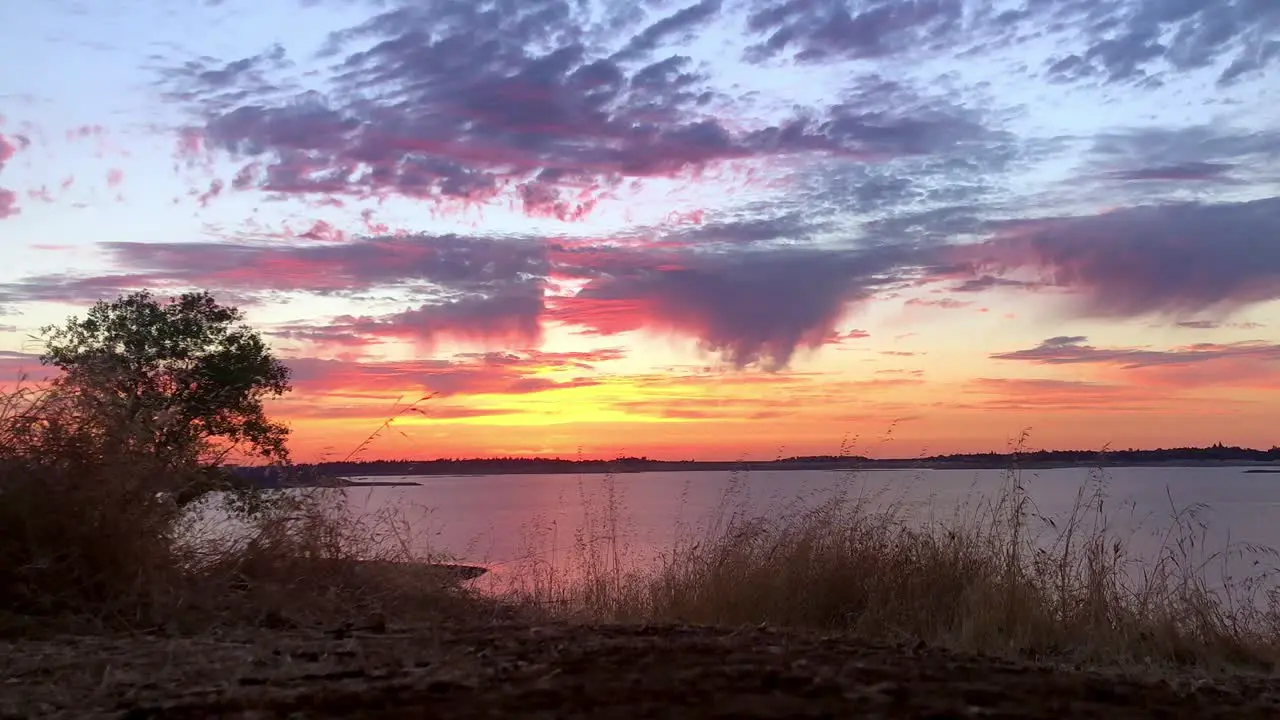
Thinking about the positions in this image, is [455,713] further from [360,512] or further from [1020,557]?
[1020,557]

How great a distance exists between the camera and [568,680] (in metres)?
4.03

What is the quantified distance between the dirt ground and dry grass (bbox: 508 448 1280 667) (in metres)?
2.34

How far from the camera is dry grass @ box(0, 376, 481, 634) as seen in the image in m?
6.11

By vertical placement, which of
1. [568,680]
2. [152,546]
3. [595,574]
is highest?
[152,546]

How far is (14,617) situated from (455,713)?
146 inches

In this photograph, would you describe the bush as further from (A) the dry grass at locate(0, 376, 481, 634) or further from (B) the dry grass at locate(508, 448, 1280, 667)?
(A) the dry grass at locate(0, 376, 481, 634)

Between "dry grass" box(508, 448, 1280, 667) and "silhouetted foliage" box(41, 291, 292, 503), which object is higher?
"silhouetted foliage" box(41, 291, 292, 503)

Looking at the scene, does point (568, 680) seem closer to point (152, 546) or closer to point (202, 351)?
point (152, 546)

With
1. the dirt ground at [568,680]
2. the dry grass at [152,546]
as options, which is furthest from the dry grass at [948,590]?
the dirt ground at [568,680]

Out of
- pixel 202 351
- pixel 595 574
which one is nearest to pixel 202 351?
pixel 202 351

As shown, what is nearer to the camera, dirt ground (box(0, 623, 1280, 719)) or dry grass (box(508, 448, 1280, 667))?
dirt ground (box(0, 623, 1280, 719))

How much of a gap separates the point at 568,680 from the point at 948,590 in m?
5.58

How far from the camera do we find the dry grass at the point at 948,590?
25.1 ft

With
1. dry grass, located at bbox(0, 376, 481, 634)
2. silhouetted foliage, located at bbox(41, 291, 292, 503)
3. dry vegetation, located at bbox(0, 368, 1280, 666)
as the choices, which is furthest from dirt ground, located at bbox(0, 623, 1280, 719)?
silhouetted foliage, located at bbox(41, 291, 292, 503)
